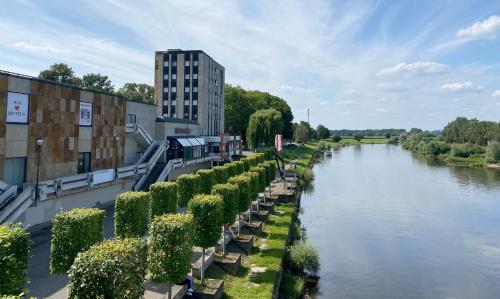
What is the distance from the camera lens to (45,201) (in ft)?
91.7

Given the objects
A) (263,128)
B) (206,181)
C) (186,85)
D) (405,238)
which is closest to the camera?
(206,181)

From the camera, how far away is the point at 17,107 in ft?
86.8

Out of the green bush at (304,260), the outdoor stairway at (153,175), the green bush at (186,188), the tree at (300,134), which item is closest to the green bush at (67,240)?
the green bush at (186,188)

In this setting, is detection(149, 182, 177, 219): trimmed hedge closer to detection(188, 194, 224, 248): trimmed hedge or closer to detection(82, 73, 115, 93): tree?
detection(188, 194, 224, 248): trimmed hedge

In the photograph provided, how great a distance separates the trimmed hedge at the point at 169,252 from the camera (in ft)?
51.0

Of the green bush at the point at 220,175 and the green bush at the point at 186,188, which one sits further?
the green bush at the point at 220,175

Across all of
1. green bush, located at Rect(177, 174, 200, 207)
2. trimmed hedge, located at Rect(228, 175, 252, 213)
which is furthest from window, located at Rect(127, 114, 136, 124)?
trimmed hedge, located at Rect(228, 175, 252, 213)

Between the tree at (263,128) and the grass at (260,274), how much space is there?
52.1 meters

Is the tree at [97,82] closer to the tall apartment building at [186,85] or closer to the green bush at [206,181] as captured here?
the tall apartment building at [186,85]

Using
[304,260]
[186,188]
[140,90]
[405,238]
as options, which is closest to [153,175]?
[186,188]

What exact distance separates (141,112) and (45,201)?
19897mm

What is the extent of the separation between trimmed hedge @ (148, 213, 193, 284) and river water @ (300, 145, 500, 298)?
12.8m

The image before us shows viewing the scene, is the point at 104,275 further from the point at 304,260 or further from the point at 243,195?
the point at 243,195

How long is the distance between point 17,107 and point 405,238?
34.9 meters
